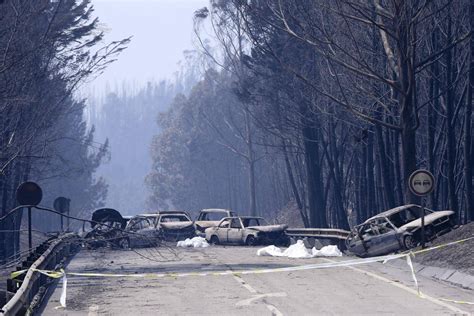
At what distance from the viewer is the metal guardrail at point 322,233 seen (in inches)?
1494

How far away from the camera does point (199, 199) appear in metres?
124

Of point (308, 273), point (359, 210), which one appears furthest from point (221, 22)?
point (308, 273)

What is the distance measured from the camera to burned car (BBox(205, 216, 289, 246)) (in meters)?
42.0

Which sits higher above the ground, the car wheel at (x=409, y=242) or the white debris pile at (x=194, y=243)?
the white debris pile at (x=194, y=243)

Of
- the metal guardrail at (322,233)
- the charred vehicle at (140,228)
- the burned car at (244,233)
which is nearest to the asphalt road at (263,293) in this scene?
the metal guardrail at (322,233)

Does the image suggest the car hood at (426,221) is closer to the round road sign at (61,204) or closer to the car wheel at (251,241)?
the car wheel at (251,241)

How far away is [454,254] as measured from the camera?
2448cm

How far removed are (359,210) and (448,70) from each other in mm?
19641

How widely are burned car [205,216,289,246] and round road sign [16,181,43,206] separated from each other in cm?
1538

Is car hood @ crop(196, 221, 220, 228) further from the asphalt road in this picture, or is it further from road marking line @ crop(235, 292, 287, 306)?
road marking line @ crop(235, 292, 287, 306)

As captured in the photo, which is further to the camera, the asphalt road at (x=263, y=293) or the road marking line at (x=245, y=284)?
the road marking line at (x=245, y=284)

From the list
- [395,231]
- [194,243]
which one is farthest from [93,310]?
[194,243]

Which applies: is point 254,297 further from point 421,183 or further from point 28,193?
point 28,193

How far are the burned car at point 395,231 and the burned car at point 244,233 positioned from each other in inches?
407
